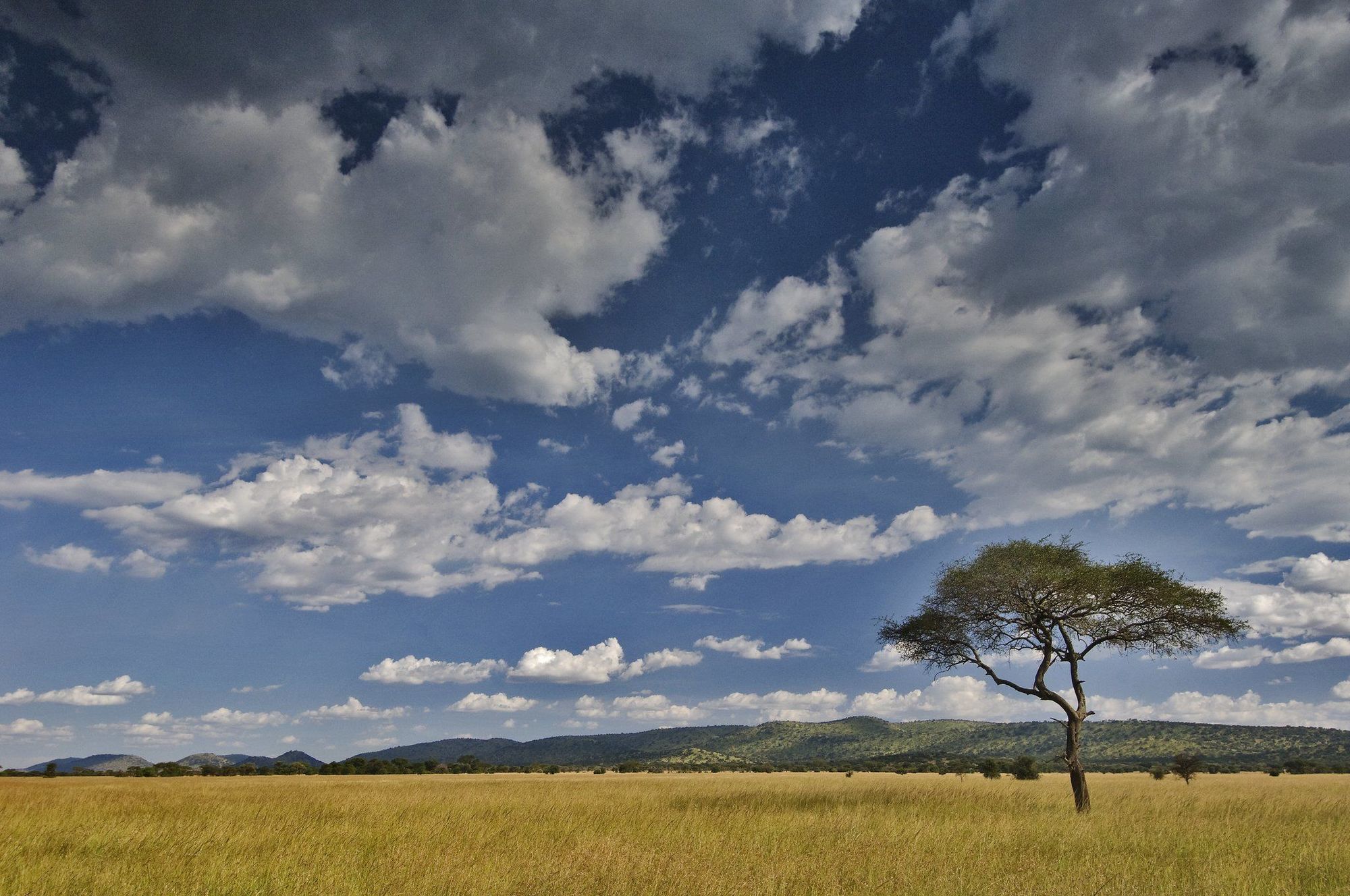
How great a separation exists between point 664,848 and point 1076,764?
16945mm

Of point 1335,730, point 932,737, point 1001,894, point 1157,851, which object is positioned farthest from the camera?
point 932,737

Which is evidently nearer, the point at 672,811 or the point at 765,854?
the point at 765,854

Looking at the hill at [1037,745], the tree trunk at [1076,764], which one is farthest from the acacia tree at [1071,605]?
the hill at [1037,745]

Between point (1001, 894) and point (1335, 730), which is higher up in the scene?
point (1001, 894)

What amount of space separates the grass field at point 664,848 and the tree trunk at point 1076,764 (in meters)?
0.64

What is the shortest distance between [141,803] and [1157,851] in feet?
91.4

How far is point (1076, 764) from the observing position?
2297 cm

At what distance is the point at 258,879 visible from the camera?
10406mm

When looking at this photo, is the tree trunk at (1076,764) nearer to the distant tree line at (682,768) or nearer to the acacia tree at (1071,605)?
the acacia tree at (1071,605)

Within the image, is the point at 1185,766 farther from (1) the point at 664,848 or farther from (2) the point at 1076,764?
(1) the point at 664,848

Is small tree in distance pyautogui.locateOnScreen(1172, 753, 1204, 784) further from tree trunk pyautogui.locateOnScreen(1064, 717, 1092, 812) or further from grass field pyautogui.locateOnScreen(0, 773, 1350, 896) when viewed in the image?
tree trunk pyautogui.locateOnScreen(1064, 717, 1092, 812)

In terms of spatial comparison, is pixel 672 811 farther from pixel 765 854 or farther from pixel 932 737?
pixel 932 737

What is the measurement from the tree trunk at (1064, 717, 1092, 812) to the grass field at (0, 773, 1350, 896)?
64 centimetres

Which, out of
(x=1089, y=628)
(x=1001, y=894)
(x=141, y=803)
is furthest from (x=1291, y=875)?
(x=141, y=803)
